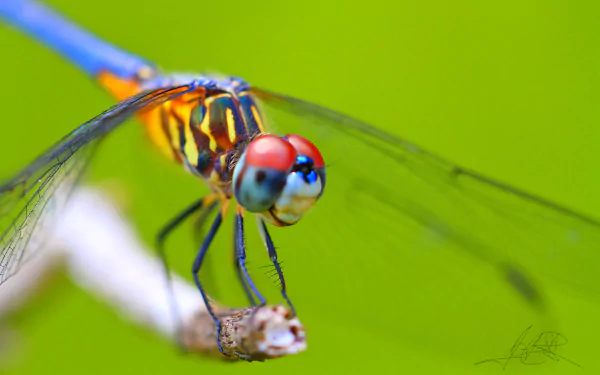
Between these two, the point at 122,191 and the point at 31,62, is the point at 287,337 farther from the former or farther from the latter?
the point at 31,62

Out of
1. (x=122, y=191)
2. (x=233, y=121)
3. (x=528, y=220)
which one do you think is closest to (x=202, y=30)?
(x=122, y=191)

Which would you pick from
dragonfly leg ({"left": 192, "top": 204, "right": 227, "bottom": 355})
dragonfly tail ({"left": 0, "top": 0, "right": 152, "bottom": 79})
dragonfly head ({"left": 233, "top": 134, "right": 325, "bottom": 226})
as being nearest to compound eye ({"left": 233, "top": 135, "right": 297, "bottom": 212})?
dragonfly head ({"left": 233, "top": 134, "right": 325, "bottom": 226})

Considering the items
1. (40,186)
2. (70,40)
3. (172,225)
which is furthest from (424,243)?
(70,40)

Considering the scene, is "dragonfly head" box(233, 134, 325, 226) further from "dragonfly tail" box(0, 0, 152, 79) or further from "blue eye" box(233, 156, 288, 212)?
"dragonfly tail" box(0, 0, 152, 79)

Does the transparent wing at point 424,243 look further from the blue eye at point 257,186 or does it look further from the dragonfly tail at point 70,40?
the dragonfly tail at point 70,40

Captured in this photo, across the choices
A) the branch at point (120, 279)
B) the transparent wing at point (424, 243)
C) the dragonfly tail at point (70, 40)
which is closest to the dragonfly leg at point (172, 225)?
the branch at point (120, 279)

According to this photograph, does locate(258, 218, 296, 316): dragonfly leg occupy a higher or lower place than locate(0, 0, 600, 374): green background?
lower
